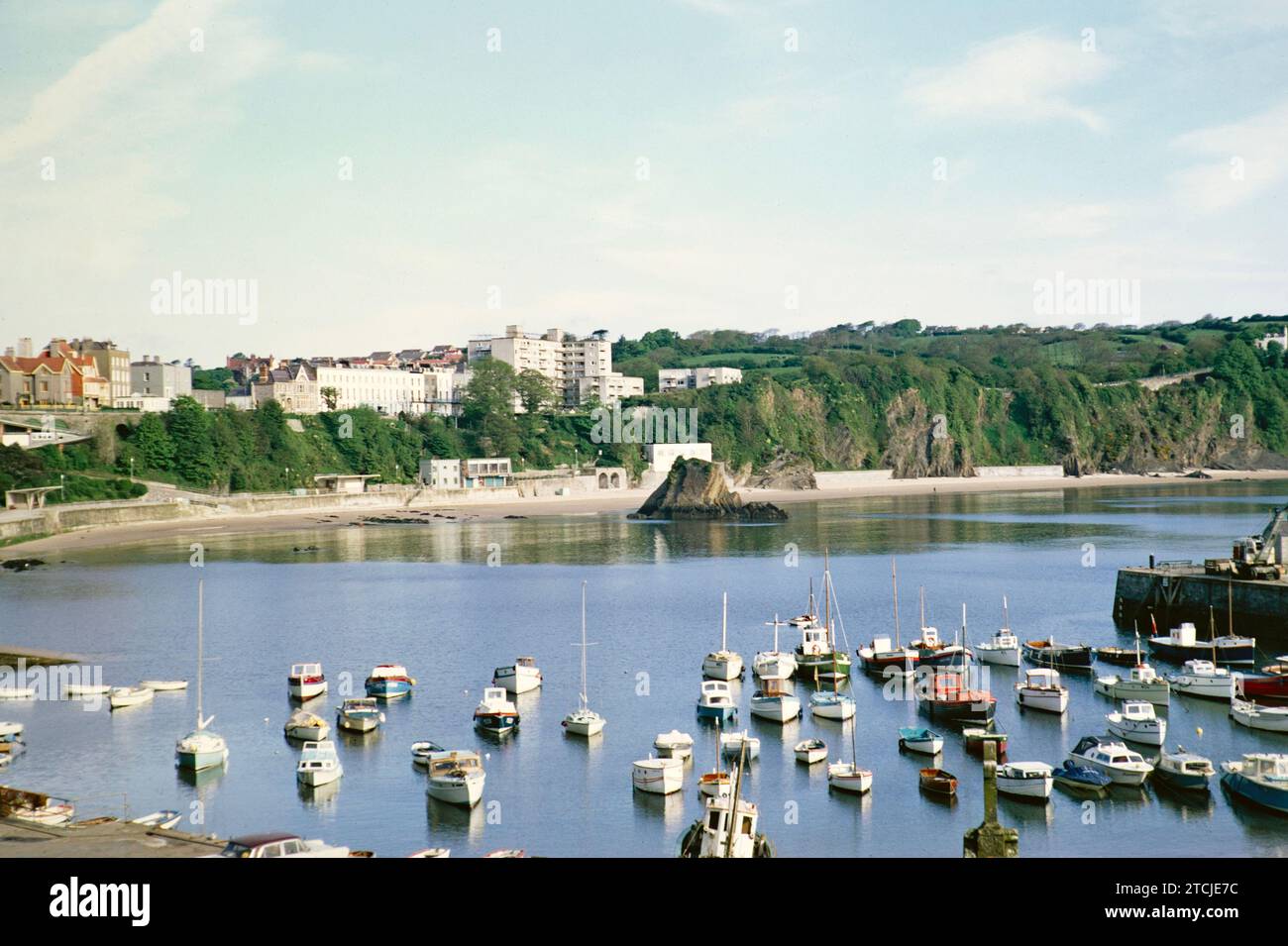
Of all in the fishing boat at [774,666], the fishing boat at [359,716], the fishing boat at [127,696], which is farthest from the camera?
the fishing boat at [774,666]

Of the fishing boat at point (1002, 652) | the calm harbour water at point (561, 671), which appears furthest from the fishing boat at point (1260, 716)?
the fishing boat at point (1002, 652)

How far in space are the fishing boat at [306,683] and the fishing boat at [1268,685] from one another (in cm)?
1962

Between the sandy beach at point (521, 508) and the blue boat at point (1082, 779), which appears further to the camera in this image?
the sandy beach at point (521, 508)

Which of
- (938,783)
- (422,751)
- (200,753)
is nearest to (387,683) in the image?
(422,751)

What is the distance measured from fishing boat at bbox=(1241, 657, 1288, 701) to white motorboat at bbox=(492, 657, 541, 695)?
1504 centimetres

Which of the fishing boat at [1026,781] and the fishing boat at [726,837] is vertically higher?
the fishing boat at [726,837]

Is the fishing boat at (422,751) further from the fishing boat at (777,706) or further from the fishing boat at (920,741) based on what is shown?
the fishing boat at (920,741)

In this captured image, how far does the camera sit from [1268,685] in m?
24.0

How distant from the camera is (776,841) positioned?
627 inches

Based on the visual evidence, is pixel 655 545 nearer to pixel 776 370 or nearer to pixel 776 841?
pixel 776 841

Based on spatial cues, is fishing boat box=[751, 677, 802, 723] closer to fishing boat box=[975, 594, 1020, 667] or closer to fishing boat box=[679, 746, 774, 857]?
fishing boat box=[975, 594, 1020, 667]

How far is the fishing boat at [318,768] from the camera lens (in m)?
18.8

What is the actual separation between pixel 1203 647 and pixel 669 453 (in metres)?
78.6

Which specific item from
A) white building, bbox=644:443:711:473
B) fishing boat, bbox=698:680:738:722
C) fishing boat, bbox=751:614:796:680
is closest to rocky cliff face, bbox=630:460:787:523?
white building, bbox=644:443:711:473
